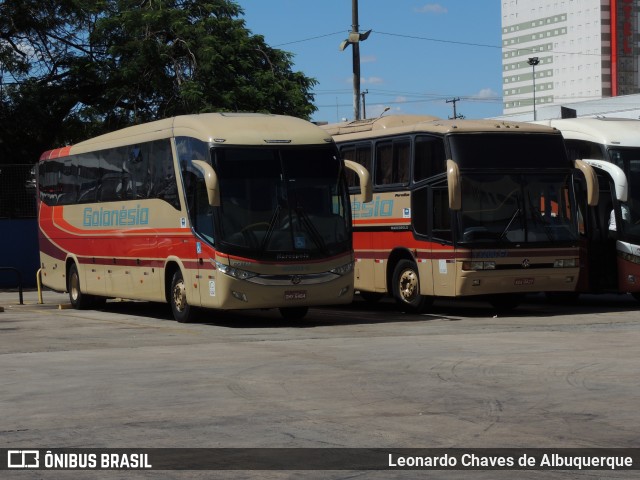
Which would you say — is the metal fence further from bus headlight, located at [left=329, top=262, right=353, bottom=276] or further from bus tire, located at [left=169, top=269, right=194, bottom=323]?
bus headlight, located at [left=329, top=262, right=353, bottom=276]

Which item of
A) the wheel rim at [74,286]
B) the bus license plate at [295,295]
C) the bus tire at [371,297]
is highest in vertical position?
the bus license plate at [295,295]

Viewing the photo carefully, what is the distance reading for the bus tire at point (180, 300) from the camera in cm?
2222

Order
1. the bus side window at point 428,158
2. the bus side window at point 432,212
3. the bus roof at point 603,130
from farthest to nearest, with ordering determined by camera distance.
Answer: the bus roof at point 603,130
the bus side window at point 428,158
the bus side window at point 432,212

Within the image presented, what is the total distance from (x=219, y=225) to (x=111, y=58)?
23334 mm

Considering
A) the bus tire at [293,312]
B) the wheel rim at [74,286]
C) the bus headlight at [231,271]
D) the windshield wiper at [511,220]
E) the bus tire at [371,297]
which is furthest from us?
the bus tire at [371,297]

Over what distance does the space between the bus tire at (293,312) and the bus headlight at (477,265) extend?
115 inches

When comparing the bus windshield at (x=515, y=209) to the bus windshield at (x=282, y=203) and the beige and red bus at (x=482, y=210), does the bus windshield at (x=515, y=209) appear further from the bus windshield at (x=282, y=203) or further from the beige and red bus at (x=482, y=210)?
the bus windshield at (x=282, y=203)

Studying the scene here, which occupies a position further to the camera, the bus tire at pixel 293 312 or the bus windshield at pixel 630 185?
the bus windshield at pixel 630 185

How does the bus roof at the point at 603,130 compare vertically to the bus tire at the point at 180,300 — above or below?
above

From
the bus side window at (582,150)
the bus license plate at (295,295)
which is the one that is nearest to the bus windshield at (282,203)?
the bus license plate at (295,295)

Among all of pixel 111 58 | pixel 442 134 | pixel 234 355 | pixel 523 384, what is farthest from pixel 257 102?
pixel 523 384

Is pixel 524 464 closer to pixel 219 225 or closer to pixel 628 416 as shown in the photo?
pixel 628 416

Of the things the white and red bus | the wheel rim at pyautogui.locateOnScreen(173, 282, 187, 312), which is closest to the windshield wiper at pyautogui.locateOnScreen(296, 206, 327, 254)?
the wheel rim at pyautogui.locateOnScreen(173, 282, 187, 312)

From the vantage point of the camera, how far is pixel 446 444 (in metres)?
9.26
